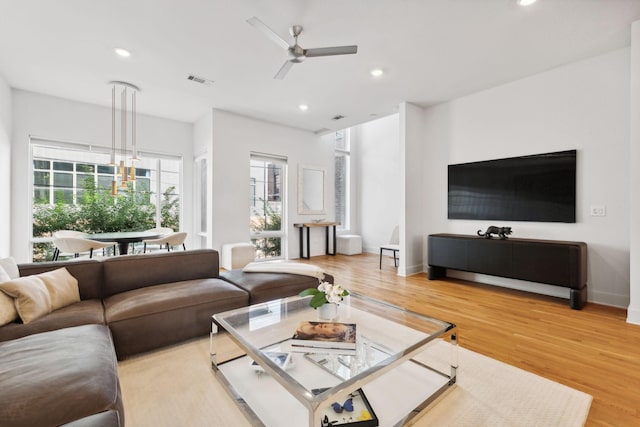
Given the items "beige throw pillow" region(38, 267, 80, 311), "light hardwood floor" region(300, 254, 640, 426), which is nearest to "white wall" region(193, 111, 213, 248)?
"light hardwood floor" region(300, 254, 640, 426)

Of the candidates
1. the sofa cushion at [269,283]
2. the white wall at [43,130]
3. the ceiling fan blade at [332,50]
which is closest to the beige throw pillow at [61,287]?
the sofa cushion at [269,283]

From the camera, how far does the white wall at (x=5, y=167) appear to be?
379 cm

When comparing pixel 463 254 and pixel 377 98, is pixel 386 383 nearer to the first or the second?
pixel 463 254

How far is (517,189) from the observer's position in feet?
12.7

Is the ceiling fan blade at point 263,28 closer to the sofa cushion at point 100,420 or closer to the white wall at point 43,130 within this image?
the sofa cushion at point 100,420

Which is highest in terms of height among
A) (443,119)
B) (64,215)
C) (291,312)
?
(443,119)

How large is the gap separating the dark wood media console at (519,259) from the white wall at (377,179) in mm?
2361

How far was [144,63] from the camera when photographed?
135 inches

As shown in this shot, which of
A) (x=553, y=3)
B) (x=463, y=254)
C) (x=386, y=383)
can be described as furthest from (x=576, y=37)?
(x=386, y=383)

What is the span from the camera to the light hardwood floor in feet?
5.71

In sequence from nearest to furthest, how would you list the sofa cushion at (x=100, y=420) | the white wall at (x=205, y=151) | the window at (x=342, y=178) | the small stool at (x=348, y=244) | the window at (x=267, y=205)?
the sofa cushion at (x=100, y=420)
the white wall at (x=205, y=151)
the window at (x=267, y=205)
the small stool at (x=348, y=244)
the window at (x=342, y=178)

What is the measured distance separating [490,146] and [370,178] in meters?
3.37

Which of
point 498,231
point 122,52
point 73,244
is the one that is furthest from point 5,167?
point 498,231

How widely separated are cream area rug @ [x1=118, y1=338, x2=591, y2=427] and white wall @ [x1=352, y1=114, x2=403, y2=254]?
4878mm
